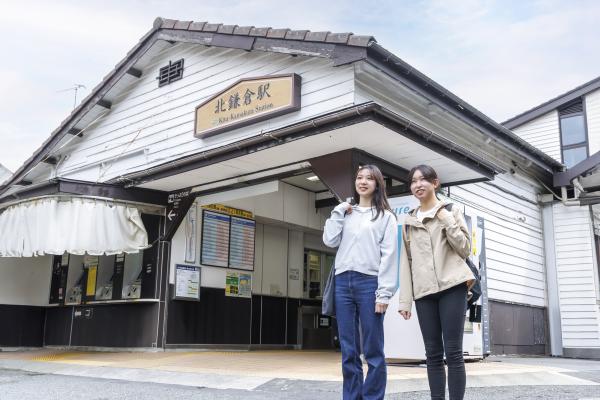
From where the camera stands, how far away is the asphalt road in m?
4.95

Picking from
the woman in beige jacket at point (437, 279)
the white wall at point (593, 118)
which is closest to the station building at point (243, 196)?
the white wall at point (593, 118)

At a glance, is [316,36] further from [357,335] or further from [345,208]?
[357,335]

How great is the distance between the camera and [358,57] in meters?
6.66

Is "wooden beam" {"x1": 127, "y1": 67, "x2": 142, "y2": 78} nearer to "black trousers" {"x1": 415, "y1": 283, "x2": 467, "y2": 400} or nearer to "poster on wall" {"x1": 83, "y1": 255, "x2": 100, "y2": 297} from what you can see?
"poster on wall" {"x1": 83, "y1": 255, "x2": 100, "y2": 297}

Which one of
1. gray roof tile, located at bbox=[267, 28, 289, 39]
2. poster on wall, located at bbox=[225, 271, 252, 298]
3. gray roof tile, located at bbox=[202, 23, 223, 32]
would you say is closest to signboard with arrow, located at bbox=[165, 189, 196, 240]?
poster on wall, located at bbox=[225, 271, 252, 298]

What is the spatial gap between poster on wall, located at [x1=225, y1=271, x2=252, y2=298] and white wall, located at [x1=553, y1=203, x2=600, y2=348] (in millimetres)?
6787

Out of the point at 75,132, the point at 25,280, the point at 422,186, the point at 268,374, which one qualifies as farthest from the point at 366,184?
the point at 25,280

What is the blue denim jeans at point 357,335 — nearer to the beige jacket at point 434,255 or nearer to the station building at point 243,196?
the beige jacket at point 434,255

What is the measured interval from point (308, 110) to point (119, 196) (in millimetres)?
3583

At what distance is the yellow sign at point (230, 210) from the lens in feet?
32.8

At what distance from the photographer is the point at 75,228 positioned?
8.70 metres

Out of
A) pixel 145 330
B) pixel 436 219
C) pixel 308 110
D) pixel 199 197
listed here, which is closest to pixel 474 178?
pixel 308 110

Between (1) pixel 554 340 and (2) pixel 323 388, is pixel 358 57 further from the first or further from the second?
(1) pixel 554 340

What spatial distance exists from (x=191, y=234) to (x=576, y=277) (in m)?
8.17
